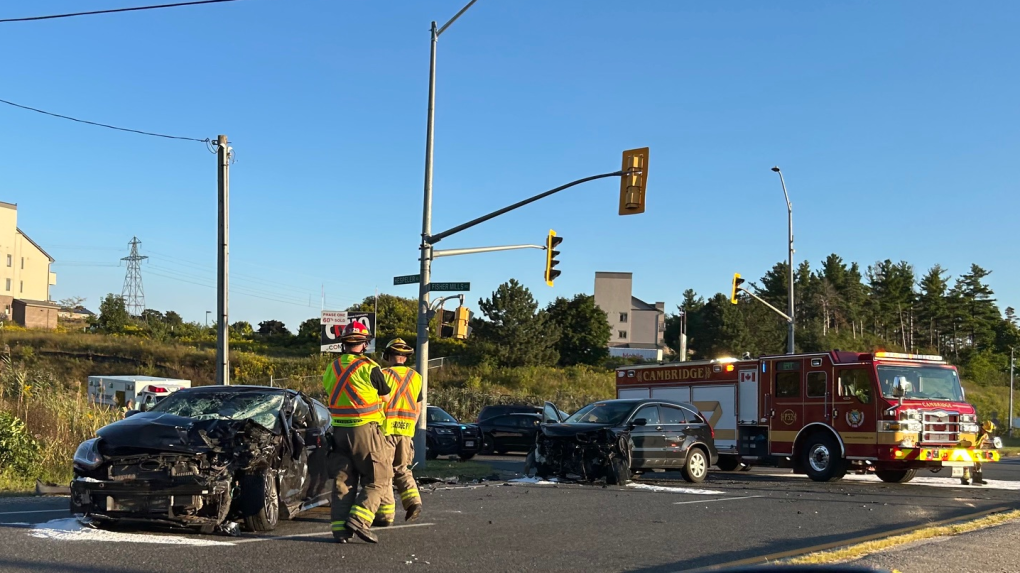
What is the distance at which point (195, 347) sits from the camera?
186 ft

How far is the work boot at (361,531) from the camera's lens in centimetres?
825

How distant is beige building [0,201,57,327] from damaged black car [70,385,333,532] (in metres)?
80.7

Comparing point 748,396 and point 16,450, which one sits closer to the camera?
point 16,450

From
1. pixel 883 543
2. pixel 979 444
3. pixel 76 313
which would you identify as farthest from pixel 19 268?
pixel 883 543

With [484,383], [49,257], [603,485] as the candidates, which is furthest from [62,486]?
[49,257]

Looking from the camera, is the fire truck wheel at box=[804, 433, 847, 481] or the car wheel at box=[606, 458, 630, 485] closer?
the car wheel at box=[606, 458, 630, 485]

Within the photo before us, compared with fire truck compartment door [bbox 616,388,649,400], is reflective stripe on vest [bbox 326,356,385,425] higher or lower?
higher

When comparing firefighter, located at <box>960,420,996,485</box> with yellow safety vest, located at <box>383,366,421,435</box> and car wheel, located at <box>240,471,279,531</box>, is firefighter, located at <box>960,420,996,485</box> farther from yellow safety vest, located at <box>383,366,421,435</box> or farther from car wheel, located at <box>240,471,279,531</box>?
car wheel, located at <box>240,471,279,531</box>

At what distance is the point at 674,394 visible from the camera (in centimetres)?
2278

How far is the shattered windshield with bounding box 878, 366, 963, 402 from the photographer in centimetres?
1797

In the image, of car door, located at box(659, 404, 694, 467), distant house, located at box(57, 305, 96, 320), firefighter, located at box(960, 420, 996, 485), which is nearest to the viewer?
car door, located at box(659, 404, 694, 467)

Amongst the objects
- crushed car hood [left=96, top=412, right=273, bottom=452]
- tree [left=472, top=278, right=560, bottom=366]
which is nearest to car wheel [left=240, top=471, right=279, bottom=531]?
crushed car hood [left=96, top=412, right=273, bottom=452]

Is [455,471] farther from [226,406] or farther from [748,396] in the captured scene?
[226,406]

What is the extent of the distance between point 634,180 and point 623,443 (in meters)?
5.43
